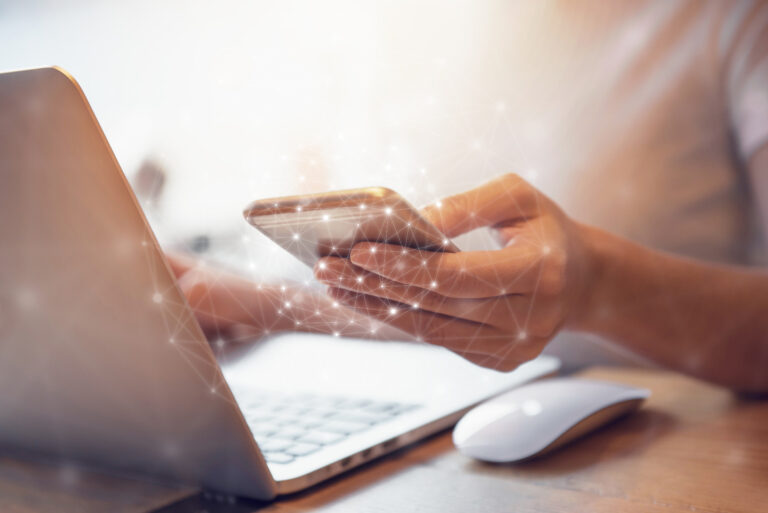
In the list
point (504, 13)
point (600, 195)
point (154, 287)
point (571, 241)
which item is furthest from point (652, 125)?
point (154, 287)

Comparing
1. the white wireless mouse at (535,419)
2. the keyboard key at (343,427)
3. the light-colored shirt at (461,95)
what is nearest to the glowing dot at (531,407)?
the white wireless mouse at (535,419)

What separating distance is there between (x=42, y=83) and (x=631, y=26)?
0.67 metres

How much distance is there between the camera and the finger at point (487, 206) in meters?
0.35

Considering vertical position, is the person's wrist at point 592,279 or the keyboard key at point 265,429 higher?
the person's wrist at point 592,279

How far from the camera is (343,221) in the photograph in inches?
10.7

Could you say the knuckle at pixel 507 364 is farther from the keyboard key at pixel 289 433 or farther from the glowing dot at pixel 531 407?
the keyboard key at pixel 289 433

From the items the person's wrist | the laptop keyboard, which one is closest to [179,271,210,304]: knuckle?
the laptop keyboard

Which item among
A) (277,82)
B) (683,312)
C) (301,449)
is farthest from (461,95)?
(301,449)

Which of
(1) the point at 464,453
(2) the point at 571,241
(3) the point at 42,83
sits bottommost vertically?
(1) the point at 464,453

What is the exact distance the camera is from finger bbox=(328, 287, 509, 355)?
34 cm

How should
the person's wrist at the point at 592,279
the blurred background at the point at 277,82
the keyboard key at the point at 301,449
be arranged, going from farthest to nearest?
the blurred background at the point at 277,82 → the person's wrist at the point at 592,279 → the keyboard key at the point at 301,449

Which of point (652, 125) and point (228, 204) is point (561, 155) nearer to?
point (652, 125)

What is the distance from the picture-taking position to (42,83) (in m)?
0.23

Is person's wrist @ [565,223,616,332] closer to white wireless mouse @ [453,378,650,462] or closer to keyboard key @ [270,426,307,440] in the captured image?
white wireless mouse @ [453,378,650,462]
